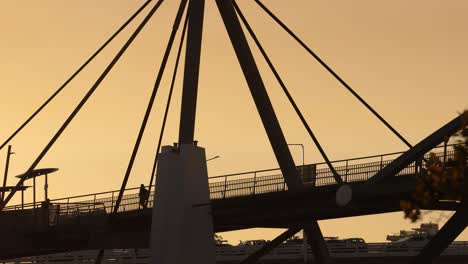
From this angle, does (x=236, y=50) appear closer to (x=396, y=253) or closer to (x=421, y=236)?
(x=396, y=253)

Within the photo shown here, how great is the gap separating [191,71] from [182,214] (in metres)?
8.70

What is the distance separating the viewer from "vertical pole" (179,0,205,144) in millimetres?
75631

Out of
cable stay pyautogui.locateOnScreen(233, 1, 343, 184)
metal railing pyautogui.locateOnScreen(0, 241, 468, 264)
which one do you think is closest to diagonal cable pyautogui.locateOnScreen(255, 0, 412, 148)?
cable stay pyautogui.locateOnScreen(233, 1, 343, 184)

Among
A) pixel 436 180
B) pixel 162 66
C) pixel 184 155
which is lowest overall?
pixel 436 180

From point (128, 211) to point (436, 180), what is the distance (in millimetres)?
42001

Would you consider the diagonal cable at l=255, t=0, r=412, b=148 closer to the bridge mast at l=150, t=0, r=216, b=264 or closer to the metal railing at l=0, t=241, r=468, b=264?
the bridge mast at l=150, t=0, r=216, b=264

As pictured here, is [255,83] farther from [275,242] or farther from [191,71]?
[275,242]

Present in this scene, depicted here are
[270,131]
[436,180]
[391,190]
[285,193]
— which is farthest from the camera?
[270,131]

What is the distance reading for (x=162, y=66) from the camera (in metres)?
78.6

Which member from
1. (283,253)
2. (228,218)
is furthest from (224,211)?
(283,253)

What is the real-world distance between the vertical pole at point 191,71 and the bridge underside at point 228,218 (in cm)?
440

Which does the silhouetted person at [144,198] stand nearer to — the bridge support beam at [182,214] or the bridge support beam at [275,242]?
the bridge support beam at [182,214]

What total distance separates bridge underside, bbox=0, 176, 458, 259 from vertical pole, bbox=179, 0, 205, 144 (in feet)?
14.4

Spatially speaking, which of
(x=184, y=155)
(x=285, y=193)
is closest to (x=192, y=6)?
(x=184, y=155)
